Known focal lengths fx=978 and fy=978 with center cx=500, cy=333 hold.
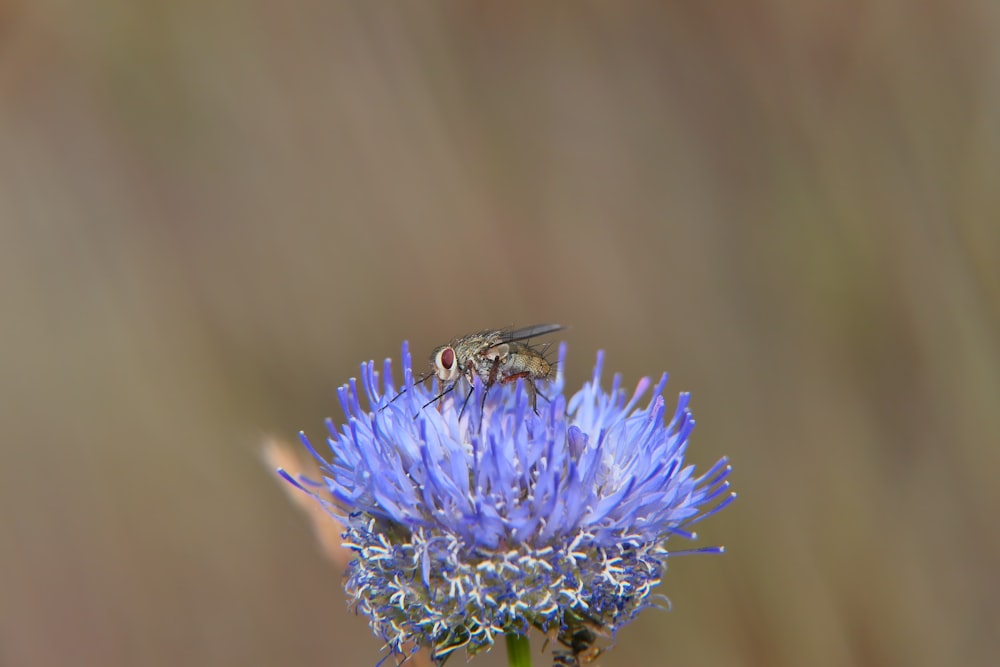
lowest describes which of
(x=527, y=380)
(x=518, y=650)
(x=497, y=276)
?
(x=518, y=650)

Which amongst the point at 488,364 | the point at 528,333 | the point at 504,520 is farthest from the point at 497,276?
the point at 504,520

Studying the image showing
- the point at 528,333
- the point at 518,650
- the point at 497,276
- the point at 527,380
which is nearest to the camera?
the point at 518,650

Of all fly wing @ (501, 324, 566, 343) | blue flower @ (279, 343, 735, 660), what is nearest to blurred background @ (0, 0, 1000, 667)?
fly wing @ (501, 324, 566, 343)

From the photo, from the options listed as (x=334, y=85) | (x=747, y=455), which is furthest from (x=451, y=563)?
(x=334, y=85)

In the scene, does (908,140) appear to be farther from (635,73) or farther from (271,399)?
(271,399)

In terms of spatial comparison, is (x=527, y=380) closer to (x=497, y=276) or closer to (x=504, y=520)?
(x=504, y=520)

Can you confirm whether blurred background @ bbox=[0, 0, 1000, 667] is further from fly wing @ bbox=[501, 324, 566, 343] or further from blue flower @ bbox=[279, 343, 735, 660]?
blue flower @ bbox=[279, 343, 735, 660]

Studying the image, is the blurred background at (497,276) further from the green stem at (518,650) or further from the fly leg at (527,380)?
the green stem at (518,650)
